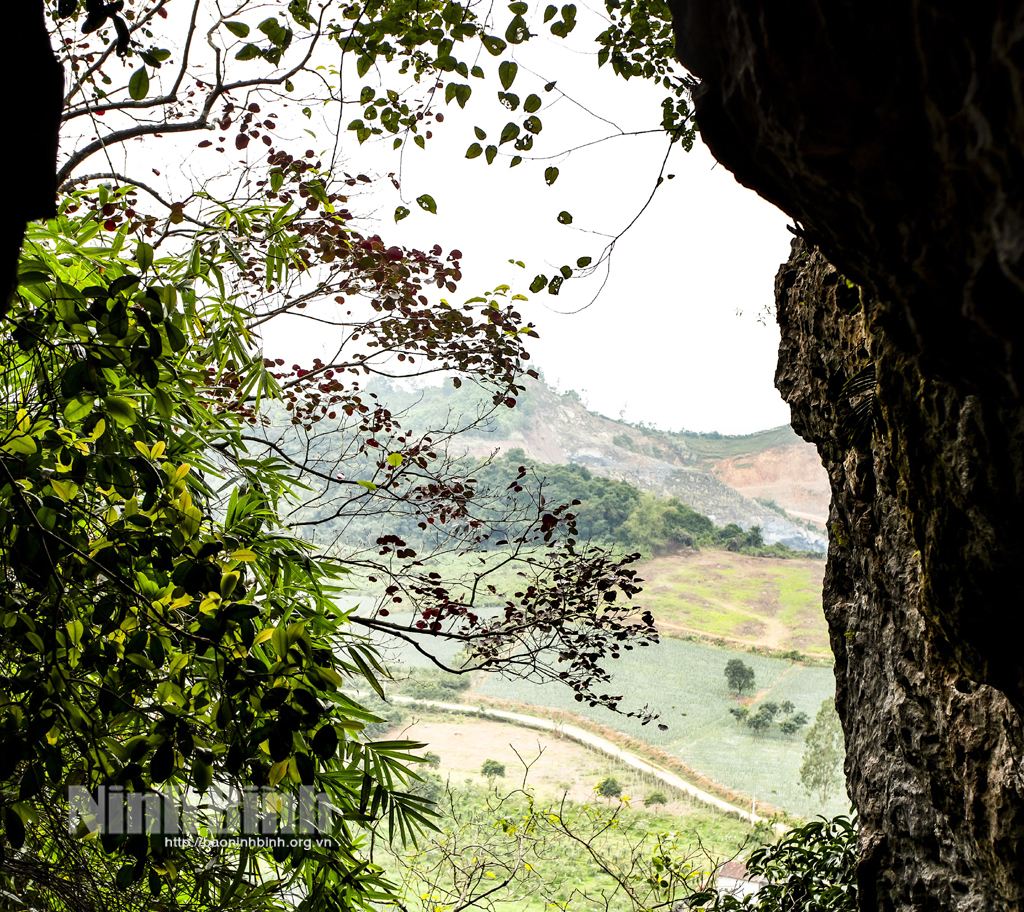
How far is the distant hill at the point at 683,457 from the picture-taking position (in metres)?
12.0

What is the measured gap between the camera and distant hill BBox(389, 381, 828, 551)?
1199cm

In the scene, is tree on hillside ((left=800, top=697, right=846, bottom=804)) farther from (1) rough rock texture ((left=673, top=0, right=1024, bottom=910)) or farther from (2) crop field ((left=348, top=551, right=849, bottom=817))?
(1) rough rock texture ((left=673, top=0, right=1024, bottom=910))

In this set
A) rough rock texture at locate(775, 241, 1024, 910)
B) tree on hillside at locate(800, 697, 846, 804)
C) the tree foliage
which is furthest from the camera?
tree on hillside at locate(800, 697, 846, 804)

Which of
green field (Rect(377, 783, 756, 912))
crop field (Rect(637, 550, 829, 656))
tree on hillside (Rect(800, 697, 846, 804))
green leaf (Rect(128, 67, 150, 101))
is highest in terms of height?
green leaf (Rect(128, 67, 150, 101))

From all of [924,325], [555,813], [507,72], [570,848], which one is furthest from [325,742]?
[570,848]

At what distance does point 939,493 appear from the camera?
1026 millimetres

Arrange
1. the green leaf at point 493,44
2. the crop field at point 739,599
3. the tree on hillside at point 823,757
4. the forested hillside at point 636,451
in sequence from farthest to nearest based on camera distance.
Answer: the forested hillside at point 636,451, the crop field at point 739,599, the tree on hillside at point 823,757, the green leaf at point 493,44

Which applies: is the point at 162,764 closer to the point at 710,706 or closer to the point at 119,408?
the point at 119,408

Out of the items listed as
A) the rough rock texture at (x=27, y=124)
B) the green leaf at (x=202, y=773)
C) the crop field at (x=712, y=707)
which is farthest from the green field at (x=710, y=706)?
the rough rock texture at (x=27, y=124)

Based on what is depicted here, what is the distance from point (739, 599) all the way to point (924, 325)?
10.4 meters

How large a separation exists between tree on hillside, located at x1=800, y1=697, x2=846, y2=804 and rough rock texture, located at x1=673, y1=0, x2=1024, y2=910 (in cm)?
658

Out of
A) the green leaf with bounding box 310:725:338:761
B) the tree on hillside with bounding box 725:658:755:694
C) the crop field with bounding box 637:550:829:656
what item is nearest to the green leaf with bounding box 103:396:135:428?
the green leaf with bounding box 310:725:338:761

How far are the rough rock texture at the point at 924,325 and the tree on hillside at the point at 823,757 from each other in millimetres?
6579

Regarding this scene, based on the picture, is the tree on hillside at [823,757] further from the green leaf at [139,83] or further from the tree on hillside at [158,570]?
the green leaf at [139,83]
